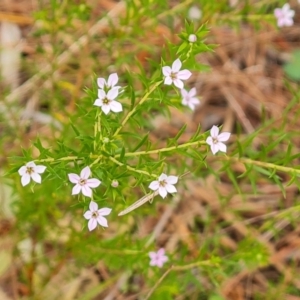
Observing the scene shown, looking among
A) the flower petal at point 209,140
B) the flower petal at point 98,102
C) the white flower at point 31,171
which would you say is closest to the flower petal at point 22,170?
the white flower at point 31,171

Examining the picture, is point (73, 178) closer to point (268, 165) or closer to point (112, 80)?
point (112, 80)

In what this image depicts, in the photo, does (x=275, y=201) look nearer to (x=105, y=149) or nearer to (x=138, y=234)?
(x=138, y=234)

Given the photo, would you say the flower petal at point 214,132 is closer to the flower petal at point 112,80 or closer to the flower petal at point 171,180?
the flower petal at point 171,180

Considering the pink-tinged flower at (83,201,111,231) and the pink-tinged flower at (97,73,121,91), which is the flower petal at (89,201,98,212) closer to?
the pink-tinged flower at (83,201,111,231)

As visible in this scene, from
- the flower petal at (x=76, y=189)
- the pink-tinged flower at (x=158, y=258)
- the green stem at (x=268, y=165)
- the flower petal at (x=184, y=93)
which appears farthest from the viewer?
the pink-tinged flower at (x=158, y=258)

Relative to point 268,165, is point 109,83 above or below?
above

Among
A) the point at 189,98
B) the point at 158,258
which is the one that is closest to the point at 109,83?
the point at 189,98

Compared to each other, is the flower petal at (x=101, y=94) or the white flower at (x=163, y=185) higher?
the flower petal at (x=101, y=94)
